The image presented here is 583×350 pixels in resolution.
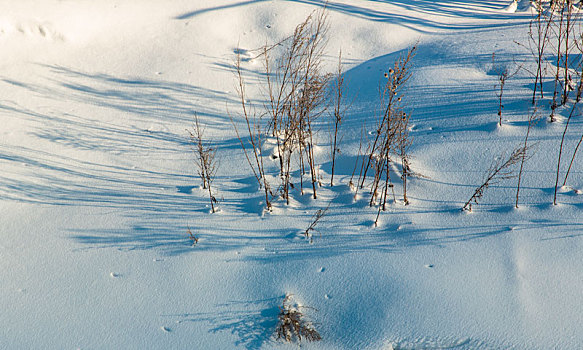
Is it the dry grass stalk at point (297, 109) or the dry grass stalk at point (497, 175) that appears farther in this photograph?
the dry grass stalk at point (297, 109)

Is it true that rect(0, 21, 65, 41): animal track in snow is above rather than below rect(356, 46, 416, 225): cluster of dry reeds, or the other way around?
above

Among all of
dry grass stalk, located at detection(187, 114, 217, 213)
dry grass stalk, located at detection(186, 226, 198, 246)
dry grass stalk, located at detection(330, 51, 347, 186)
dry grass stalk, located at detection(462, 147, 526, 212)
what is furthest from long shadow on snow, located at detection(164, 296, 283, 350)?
dry grass stalk, located at detection(462, 147, 526, 212)

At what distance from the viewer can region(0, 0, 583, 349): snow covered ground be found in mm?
2520

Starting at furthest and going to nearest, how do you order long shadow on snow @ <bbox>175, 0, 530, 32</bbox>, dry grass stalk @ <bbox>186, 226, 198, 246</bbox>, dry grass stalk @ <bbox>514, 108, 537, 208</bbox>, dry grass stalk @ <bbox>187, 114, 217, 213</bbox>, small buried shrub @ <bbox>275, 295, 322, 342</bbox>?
long shadow on snow @ <bbox>175, 0, 530, 32</bbox> → dry grass stalk @ <bbox>187, 114, 217, 213</bbox> → dry grass stalk @ <bbox>514, 108, 537, 208</bbox> → dry grass stalk @ <bbox>186, 226, 198, 246</bbox> → small buried shrub @ <bbox>275, 295, 322, 342</bbox>

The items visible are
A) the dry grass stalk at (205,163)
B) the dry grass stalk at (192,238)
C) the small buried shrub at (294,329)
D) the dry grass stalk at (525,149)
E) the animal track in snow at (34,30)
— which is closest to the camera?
the small buried shrub at (294,329)

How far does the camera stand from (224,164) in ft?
12.8

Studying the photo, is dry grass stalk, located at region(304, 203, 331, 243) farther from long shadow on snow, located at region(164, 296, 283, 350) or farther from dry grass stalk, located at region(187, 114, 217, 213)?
dry grass stalk, located at region(187, 114, 217, 213)

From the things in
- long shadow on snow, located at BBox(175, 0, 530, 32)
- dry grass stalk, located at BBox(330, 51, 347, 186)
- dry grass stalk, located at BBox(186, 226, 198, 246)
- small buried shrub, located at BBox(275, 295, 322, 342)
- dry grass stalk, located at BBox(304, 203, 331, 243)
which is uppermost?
long shadow on snow, located at BBox(175, 0, 530, 32)

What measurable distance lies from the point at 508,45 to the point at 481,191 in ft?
8.29

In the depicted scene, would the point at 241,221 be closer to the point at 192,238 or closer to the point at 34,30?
the point at 192,238

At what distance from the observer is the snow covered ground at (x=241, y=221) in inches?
99.2

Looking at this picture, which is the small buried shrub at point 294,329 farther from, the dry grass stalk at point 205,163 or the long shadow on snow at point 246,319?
the dry grass stalk at point 205,163

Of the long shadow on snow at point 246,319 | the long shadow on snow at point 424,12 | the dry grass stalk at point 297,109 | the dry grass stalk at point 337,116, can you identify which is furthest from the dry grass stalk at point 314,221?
the long shadow on snow at point 424,12

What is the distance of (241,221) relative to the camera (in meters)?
3.27
